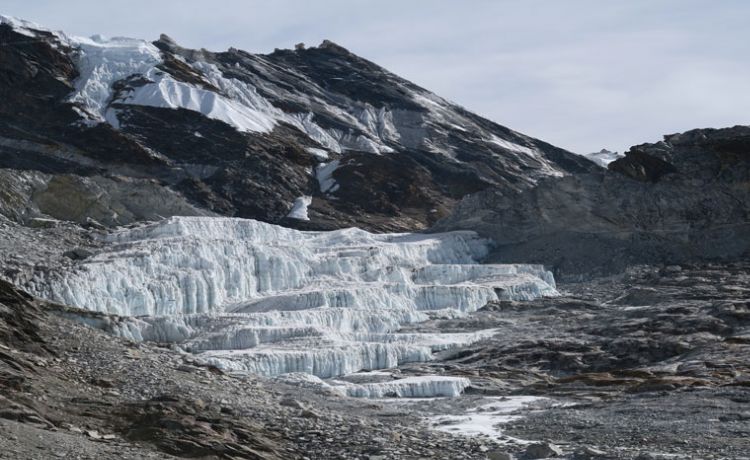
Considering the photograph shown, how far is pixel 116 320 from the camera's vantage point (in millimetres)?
50500

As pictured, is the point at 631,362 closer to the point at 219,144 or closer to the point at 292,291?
the point at 292,291

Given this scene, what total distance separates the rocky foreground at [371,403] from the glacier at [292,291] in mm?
3652

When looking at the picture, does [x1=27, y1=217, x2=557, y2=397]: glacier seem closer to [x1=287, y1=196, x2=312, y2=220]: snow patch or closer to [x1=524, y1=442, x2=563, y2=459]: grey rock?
[x1=287, y1=196, x2=312, y2=220]: snow patch

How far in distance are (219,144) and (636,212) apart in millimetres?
35237

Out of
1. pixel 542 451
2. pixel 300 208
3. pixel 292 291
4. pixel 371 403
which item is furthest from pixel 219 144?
pixel 542 451

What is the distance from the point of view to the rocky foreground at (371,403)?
86.7 ft

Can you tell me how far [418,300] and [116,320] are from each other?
2131 centimetres

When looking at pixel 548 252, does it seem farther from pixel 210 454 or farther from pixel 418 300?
pixel 210 454

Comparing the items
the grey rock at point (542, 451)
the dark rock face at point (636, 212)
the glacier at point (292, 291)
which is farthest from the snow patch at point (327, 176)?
the grey rock at point (542, 451)

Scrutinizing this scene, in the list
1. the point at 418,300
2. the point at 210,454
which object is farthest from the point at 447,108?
the point at 210,454

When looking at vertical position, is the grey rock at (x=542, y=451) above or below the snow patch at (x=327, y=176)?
below

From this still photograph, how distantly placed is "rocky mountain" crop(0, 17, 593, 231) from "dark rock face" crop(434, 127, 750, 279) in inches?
464

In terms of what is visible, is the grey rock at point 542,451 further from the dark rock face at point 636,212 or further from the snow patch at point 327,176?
the snow patch at point 327,176

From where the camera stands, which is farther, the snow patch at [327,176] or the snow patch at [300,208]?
the snow patch at [327,176]
